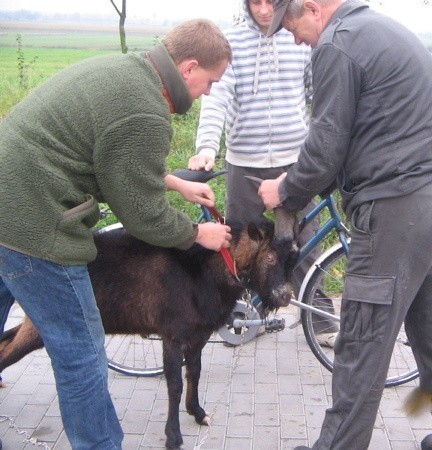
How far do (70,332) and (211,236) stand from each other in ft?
2.82

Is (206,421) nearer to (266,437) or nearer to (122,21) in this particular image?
(266,437)

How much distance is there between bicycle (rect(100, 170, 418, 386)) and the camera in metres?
4.73

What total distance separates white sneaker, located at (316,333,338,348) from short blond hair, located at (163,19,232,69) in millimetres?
2555

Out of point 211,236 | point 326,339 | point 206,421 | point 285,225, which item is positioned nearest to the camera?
point 211,236

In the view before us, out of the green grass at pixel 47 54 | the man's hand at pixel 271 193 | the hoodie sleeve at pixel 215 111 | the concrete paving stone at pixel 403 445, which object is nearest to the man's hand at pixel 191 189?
the man's hand at pixel 271 193

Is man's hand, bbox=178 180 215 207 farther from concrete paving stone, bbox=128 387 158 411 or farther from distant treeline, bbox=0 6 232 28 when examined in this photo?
distant treeline, bbox=0 6 232 28

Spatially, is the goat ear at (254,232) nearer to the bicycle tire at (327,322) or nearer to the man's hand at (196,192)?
the man's hand at (196,192)

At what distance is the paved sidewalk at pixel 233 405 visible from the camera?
14.0 feet

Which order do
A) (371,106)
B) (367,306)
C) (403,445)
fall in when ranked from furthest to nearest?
(403,445)
(367,306)
(371,106)

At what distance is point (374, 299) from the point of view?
3.38m

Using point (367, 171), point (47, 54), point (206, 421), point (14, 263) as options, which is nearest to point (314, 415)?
point (206, 421)

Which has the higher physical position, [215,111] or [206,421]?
[215,111]

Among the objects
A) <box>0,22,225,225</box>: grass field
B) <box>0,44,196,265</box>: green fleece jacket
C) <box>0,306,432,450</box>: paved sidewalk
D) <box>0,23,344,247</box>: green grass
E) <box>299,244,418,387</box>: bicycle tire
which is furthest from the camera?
<box>0,22,225,225</box>: grass field

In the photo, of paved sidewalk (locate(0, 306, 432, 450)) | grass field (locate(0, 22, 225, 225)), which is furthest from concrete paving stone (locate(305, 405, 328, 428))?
grass field (locate(0, 22, 225, 225))
